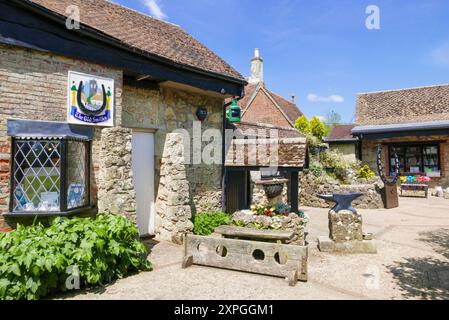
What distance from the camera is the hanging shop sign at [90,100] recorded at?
17.5 feet

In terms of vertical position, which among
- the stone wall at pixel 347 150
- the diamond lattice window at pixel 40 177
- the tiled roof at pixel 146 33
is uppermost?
the tiled roof at pixel 146 33

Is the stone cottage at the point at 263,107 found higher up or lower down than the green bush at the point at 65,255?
higher up

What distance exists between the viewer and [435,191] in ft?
51.5

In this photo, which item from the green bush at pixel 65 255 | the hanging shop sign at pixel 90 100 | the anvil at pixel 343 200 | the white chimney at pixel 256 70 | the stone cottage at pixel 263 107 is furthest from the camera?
the white chimney at pixel 256 70

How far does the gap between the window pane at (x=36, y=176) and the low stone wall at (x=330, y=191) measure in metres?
10.2

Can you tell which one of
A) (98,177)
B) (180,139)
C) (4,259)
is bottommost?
(4,259)

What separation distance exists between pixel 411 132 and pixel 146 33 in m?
14.9

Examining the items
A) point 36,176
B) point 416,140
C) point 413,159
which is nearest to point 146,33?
point 36,176

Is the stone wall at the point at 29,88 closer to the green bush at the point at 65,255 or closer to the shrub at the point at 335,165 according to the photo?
the green bush at the point at 65,255

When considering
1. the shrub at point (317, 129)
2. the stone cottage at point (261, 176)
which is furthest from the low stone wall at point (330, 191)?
the shrub at point (317, 129)

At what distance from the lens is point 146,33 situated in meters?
7.68

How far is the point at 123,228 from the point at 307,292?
2885mm
